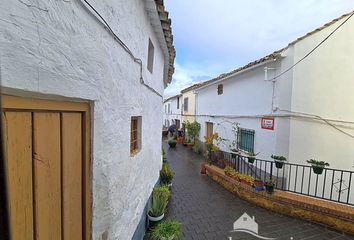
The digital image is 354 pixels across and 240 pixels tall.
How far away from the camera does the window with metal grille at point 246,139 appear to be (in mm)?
9178

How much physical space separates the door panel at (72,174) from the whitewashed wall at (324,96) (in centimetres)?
685

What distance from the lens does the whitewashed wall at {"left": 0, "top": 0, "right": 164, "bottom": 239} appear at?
1.18m

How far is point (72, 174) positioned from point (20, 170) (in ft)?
2.07

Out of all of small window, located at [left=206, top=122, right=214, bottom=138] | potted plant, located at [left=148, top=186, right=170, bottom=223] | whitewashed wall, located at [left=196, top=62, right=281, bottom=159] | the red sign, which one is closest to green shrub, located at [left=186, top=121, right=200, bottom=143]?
small window, located at [left=206, top=122, right=214, bottom=138]

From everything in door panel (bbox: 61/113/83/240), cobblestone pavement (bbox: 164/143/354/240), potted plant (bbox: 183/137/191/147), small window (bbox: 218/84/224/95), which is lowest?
cobblestone pavement (bbox: 164/143/354/240)

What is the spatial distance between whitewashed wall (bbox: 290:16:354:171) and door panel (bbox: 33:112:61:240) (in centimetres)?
712

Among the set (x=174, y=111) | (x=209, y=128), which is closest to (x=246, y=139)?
(x=209, y=128)

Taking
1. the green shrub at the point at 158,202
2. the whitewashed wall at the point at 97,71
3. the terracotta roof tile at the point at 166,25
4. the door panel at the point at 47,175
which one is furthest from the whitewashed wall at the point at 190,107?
the door panel at the point at 47,175

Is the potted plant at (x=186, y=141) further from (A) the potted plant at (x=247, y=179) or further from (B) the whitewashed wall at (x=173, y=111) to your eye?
(A) the potted plant at (x=247, y=179)

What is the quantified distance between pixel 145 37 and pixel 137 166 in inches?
99.3

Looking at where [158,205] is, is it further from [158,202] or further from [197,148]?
[197,148]

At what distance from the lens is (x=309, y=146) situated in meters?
7.10

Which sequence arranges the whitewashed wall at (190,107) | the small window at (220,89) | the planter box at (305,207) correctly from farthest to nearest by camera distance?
the whitewashed wall at (190,107)
the small window at (220,89)
the planter box at (305,207)

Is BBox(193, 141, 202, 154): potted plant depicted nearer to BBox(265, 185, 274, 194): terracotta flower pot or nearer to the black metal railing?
the black metal railing
